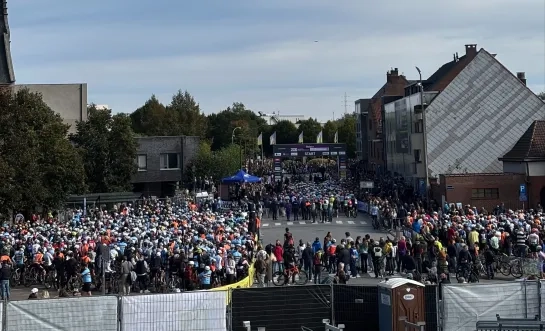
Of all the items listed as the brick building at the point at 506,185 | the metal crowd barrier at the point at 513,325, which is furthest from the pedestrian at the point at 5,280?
the brick building at the point at 506,185

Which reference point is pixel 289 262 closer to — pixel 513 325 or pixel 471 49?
pixel 513 325

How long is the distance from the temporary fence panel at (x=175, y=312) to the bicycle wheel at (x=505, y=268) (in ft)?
45.4

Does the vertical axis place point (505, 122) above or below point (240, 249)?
above

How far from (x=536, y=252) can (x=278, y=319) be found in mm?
13920

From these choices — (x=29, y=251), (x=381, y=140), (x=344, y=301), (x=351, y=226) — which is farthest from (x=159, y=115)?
(x=344, y=301)

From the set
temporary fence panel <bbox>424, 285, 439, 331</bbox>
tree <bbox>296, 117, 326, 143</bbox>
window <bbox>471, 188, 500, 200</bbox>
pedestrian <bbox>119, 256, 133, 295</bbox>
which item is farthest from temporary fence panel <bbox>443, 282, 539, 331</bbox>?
tree <bbox>296, 117, 326, 143</bbox>

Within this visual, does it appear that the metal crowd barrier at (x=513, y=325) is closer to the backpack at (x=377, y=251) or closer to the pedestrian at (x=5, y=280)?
the backpack at (x=377, y=251)

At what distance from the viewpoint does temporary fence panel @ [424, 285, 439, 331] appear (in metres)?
16.7

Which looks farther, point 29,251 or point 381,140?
point 381,140

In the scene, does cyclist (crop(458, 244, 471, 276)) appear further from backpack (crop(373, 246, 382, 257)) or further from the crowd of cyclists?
backpack (crop(373, 246, 382, 257))

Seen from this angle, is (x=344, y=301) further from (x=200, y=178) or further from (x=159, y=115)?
(x=159, y=115)

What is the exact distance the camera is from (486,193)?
45844 mm

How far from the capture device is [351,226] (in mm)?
42156

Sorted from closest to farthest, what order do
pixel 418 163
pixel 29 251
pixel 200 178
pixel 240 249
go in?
pixel 240 249 < pixel 29 251 < pixel 418 163 < pixel 200 178
